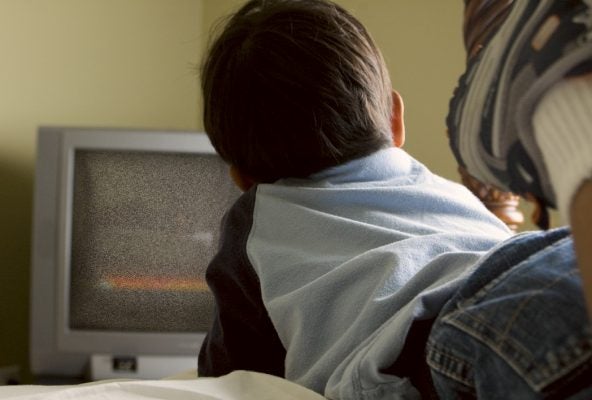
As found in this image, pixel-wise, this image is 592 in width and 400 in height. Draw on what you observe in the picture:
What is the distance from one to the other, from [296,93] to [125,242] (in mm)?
1178

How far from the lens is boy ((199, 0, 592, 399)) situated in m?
0.79

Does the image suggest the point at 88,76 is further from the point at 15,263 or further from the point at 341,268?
the point at 341,268

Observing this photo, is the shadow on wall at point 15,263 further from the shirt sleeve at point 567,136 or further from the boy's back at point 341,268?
the shirt sleeve at point 567,136

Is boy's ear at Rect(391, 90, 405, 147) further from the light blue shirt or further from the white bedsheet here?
the white bedsheet

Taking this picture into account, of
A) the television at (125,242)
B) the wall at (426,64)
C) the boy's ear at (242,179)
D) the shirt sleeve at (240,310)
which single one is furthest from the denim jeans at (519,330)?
the wall at (426,64)

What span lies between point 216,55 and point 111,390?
502 millimetres

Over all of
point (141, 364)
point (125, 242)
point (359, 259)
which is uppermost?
point (359, 259)

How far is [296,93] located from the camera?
3.39ft

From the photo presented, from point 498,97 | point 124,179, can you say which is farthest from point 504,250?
point 124,179

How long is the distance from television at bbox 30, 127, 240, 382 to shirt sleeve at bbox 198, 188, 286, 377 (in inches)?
41.9

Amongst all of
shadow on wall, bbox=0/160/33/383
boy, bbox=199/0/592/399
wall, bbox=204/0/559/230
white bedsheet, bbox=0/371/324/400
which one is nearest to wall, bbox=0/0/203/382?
shadow on wall, bbox=0/160/33/383

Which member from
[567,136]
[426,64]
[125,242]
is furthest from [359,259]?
[426,64]

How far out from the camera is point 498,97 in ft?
1.51

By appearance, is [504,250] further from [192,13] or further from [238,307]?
[192,13]
